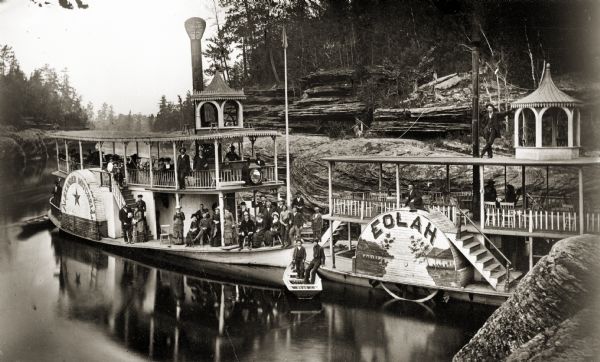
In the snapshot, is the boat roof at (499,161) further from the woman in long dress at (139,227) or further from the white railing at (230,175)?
the woman in long dress at (139,227)

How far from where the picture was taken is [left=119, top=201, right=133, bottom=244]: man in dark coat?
2217 centimetres

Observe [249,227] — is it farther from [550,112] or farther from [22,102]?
[22,102]

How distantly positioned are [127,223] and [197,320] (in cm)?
815

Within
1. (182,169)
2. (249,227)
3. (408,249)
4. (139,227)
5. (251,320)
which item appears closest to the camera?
(251,320)

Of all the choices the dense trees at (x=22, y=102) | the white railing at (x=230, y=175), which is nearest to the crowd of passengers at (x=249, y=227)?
the white railing at (x=230, y=175)

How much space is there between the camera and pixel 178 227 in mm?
21328

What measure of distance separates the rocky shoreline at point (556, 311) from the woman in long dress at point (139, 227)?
57.1 feet

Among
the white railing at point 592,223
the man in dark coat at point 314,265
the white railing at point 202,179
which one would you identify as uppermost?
the white railing at point 202,179

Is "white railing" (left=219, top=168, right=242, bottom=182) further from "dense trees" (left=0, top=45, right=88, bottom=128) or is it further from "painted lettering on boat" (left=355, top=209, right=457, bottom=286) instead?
"dense trees" (left=0, top=45, right=88, bottom=128)

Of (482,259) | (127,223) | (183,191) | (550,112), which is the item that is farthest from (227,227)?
(550,112)

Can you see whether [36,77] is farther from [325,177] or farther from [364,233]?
[364,233]

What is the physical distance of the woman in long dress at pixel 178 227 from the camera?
69.4 ft

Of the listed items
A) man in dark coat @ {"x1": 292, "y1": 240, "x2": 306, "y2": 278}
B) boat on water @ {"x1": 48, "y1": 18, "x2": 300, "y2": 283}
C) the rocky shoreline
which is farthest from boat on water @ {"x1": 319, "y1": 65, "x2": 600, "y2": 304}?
the rocky shoreline

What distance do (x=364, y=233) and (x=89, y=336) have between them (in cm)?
743
